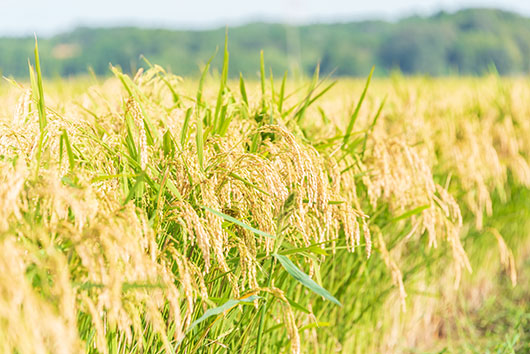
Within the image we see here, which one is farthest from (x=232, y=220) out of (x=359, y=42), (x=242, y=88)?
(x=359, y=42)

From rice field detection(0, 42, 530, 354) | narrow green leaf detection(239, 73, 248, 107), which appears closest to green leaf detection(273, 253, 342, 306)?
rice field detection(0, 42, 530, 354)

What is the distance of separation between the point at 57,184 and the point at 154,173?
0.50 meters

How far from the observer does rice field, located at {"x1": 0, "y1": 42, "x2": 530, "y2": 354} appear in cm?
96

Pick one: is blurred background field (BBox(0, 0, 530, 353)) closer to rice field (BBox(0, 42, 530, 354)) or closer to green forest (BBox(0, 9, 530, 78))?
rice field (BBox(0, 42, 530, 354))

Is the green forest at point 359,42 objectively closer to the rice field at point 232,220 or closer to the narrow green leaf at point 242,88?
the rice field at point 232,220

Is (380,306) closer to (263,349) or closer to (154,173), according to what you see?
(263,349)

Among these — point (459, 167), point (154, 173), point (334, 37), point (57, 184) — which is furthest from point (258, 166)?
point (334, 37)

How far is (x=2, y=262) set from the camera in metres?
0.79

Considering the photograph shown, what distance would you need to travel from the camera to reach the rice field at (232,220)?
96cm

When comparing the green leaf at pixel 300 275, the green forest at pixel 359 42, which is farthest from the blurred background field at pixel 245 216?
the green forest at pixel 359 42

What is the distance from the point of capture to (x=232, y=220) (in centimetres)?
124

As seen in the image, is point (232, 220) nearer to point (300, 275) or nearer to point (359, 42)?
point (300, 275)

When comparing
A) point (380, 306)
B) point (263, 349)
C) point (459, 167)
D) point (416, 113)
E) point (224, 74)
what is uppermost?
point (224, 74)

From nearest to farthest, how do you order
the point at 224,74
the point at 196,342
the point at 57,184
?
the point at 57,184
the point at 196,342
the point at 224,74
